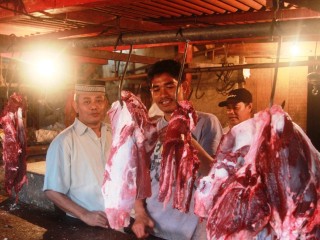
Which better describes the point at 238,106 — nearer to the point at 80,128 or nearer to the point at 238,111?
A: the point at 238,111

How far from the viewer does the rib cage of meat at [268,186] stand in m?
1.85

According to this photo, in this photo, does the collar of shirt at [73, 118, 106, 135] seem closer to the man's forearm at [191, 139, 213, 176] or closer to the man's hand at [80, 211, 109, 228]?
the man's hand at [80, 211, 109, 228]

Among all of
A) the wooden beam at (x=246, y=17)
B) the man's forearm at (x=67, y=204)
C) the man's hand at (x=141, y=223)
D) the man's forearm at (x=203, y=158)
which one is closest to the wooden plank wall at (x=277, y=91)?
the wooden beam at (x=246, y=17)

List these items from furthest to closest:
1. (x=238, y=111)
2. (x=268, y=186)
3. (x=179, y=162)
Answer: (x=238, y=111)
(x=179, y=162)
(x=268, y=186)

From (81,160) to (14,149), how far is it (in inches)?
30.4

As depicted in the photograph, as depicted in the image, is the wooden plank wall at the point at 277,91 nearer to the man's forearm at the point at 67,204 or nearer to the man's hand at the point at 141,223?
the man's forearm at the point at 67,204

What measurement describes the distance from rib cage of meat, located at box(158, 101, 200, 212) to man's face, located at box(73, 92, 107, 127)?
2.01 meters

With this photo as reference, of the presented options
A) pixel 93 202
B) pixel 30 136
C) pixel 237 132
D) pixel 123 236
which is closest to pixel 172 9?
pixel 93 202

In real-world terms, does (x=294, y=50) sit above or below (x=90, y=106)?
above

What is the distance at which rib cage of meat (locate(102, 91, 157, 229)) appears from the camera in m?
2.67

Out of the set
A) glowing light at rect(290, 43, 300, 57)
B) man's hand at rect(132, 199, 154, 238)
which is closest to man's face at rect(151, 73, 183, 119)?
man's hand at rect(132, 199, 154, 238)

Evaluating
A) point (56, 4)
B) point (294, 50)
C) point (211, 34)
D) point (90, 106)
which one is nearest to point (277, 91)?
point (294, 50)

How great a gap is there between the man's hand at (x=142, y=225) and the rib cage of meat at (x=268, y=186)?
159cm

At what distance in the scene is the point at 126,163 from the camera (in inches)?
106
